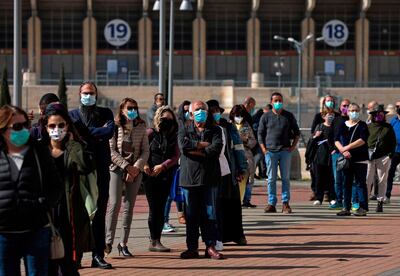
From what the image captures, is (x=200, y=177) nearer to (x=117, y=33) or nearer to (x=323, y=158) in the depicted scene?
(x=323, y=158)

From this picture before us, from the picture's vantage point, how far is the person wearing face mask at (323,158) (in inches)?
779

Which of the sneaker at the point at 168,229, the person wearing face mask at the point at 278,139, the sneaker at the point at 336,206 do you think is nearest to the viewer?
the sneaker at the point at 168,229

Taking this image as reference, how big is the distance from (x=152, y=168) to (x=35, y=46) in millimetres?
68852

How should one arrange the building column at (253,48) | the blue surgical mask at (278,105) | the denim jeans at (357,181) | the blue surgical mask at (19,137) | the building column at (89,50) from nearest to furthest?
1. the blue surgical mask at (19,137)
2. the denim jeans at (357,181)
3. the blue surgical mask at (278,105)
4. the building column at (89,50)
5. the building column at (253,48)

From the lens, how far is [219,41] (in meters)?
83.2

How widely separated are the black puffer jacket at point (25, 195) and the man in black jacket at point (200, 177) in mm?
4713

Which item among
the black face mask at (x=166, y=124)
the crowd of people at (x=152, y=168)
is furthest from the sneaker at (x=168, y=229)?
the black face mask at (x=166, y=124)

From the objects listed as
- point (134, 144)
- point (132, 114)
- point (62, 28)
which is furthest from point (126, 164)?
point (62, 28)

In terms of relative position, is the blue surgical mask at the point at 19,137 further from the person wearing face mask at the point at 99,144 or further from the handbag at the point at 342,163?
the handbag at the point at 342,163

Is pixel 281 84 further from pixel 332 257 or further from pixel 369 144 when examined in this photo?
pixel 332 257

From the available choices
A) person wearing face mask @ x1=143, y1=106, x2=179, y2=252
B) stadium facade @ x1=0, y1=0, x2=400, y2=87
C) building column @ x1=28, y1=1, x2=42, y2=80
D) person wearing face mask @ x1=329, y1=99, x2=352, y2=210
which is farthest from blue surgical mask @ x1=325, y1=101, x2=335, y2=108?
building column @ x1=28, y1=1, x2=42, y2=80

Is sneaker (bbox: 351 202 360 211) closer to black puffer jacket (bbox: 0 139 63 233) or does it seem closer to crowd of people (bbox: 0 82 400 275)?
crowd of people (bbox: 0 82 400 275)

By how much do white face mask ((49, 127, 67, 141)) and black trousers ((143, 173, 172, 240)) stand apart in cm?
405

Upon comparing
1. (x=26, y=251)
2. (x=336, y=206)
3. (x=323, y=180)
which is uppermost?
(x=26, y=251)
